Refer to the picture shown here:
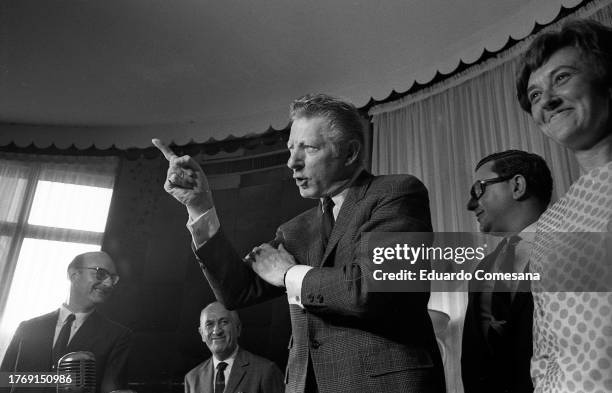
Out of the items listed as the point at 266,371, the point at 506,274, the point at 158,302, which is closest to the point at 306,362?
the point at 506,274

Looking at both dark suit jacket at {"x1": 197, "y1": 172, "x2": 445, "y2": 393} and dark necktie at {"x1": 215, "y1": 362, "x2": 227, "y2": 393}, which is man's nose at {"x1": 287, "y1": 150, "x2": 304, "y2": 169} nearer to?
dark suit jacket at {"x1": 197, "y1": 172, "x2": 445, "y2": 393}

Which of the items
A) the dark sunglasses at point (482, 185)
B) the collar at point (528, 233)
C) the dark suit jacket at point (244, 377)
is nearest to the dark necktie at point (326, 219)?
the collar at point (528, 233)

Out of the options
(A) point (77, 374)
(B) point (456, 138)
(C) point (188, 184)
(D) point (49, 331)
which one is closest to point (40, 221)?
(D) point (49, 331)

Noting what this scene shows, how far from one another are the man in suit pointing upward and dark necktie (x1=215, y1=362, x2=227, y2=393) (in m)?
2.30

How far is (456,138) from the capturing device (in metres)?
3.39

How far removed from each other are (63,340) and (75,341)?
98mm

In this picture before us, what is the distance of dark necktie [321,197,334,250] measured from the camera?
129 cm

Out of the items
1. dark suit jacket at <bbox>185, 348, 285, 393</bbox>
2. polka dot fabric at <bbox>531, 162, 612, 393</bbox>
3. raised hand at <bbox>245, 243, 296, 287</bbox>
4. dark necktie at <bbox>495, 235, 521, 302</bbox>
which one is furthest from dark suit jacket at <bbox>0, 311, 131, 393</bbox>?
polka dot fabric at <bbox>531, 162, 612, 393</bbox>

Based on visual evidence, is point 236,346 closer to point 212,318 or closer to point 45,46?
point 212,318

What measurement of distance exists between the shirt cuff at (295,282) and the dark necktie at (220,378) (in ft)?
8.36

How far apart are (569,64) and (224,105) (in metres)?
3.77

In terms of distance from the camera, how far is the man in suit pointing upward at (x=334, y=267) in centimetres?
105

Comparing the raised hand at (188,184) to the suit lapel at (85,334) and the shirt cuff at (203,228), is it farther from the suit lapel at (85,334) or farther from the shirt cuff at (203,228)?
the suit lapel at (85,334)

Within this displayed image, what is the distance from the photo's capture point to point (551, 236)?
80 cm
